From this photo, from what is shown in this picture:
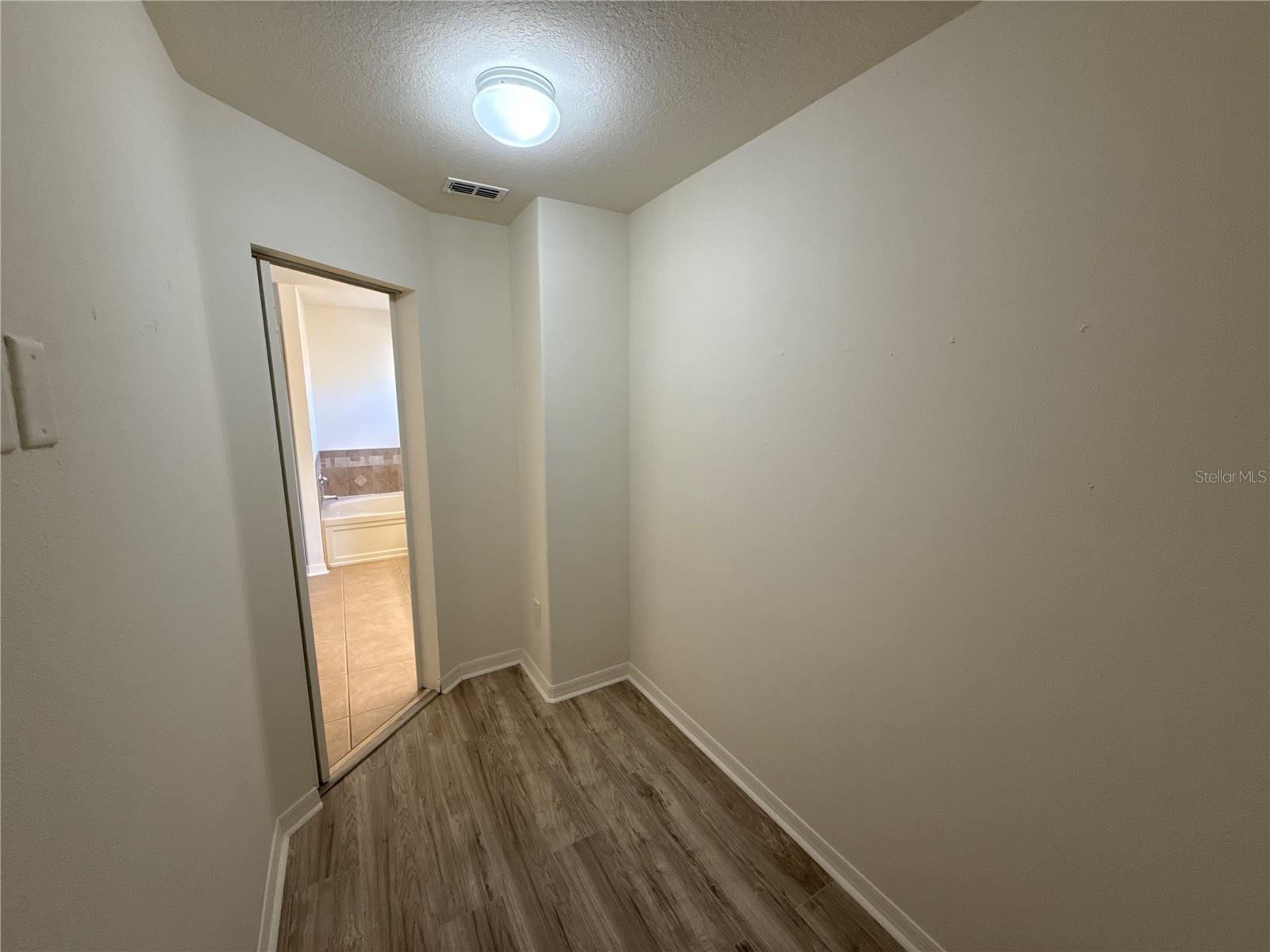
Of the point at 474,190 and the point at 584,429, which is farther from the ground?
the point at 474,190

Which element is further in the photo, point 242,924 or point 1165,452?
point 242,924

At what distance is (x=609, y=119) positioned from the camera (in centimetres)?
153

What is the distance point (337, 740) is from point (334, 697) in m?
0.35

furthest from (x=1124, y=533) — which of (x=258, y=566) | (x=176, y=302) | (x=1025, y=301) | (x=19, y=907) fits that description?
(x=258, y=566)

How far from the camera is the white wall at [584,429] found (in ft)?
7.20

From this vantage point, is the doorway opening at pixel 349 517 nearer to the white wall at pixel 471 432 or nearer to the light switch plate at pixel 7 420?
the white wall at pixel 471 432

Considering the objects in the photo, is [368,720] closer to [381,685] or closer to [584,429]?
[381,685]

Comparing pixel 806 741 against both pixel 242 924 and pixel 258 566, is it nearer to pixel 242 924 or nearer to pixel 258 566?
pixel 242 924

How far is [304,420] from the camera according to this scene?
13.4 feet

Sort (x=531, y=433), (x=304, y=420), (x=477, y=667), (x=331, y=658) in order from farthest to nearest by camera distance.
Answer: (x=304, y=420)
(x=331, y=658)
(x=477, y=667)
(x=531, y=433)

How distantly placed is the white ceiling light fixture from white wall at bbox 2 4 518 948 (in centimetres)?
72

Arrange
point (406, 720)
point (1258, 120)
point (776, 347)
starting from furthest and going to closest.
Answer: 1. point (406, 720)
2. point (776, 347)
3. point (1258, 120)

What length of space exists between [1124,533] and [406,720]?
2.68m

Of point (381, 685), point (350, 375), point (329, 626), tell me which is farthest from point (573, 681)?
point (350, 375)
